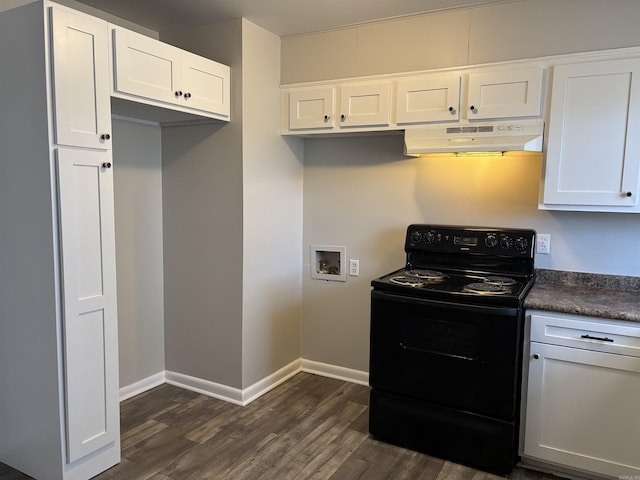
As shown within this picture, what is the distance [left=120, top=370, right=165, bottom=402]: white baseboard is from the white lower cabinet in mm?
2392

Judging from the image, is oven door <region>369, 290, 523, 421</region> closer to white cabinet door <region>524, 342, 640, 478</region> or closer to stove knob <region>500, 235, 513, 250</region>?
white cabinet door <region>524, 342, 640, 478</region>

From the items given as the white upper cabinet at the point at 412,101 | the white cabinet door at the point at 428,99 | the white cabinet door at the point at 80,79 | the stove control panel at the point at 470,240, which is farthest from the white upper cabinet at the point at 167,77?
the stove control panel at the point at 470,240

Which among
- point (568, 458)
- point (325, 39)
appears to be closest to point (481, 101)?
point (325, 39)

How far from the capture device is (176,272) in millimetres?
3273

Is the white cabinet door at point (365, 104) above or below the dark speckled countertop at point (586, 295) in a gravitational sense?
above

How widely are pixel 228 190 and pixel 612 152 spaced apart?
213cm

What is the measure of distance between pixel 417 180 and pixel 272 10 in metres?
1.37

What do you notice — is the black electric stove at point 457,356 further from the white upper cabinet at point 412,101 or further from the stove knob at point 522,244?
the white upper cabinet at point 412,101

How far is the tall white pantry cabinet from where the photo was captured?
2.01 m

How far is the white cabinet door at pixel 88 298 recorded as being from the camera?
81.6 inches

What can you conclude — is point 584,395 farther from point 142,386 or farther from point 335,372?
point 142,386

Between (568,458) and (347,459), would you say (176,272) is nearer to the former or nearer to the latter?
(347,459)

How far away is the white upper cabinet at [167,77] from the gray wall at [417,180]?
599 millimetres

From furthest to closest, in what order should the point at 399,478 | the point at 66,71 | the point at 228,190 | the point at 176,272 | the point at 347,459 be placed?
the point at 176,272
the point at 228,190
the point at 347,459
the point at 399,478
the point at 66,71
